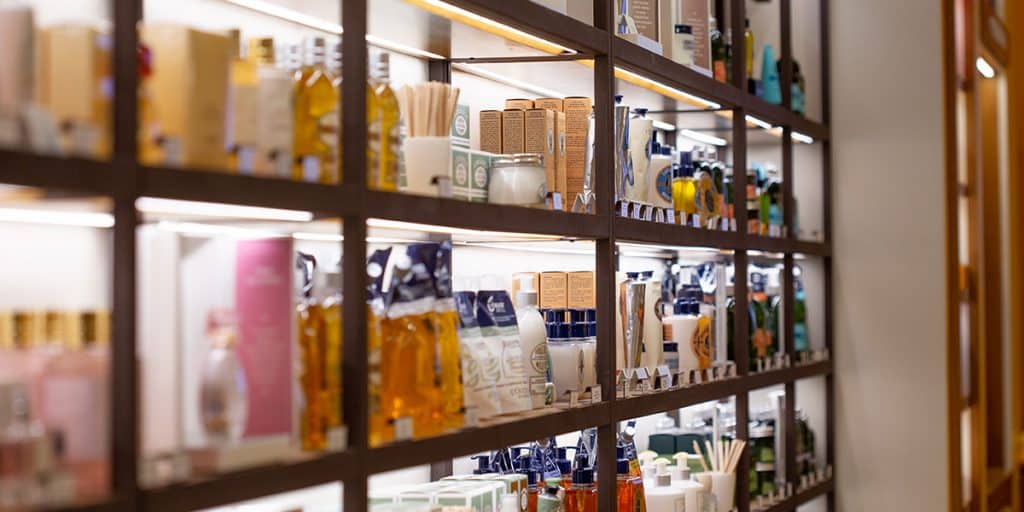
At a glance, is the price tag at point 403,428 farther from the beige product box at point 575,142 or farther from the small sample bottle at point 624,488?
the small sample bottle at point 624,488

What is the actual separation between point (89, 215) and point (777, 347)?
3.52 meters

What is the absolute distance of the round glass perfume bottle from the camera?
1831 mm

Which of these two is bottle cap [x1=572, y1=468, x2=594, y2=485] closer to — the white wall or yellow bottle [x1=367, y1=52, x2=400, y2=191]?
yellow bottle [x1=367, y1=52, x2=400, y2=191]

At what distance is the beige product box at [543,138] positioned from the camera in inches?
120

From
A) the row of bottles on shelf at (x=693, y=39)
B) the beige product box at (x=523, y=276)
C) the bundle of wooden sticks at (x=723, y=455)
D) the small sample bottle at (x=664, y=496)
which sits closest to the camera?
the beige product box at (x=523, y=276)

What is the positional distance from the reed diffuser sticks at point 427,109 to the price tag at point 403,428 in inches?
24.8

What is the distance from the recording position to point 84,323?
165 centimetres

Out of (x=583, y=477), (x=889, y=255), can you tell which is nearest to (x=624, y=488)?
(x=583, y=477)

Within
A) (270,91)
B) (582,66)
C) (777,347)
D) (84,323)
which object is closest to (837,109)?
(777,347)

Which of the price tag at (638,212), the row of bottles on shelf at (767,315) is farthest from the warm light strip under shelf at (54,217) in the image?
the row of bottles on shelf at (767,315)

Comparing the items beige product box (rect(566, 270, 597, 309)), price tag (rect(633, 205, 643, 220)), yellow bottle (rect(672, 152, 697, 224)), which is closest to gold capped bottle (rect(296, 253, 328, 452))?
beige product box (rect(566, 270, 597, 309))

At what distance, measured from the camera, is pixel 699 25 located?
4090mm

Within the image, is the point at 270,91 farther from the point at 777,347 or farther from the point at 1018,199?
the point at 1018,199

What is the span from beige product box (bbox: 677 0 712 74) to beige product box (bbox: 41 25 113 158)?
105 inches
